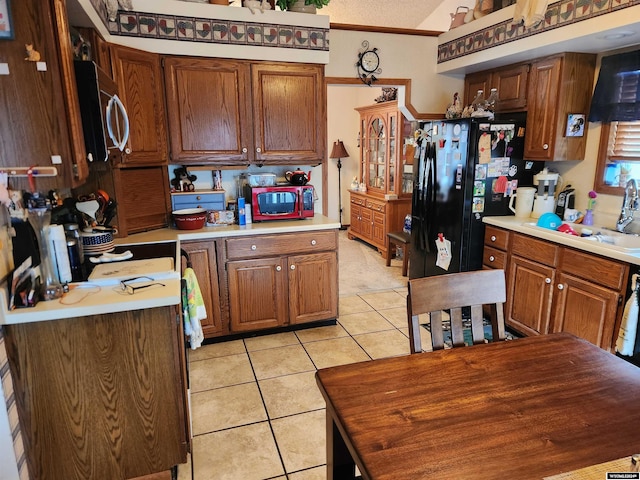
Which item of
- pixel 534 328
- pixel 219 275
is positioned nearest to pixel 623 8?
pixel 534 328

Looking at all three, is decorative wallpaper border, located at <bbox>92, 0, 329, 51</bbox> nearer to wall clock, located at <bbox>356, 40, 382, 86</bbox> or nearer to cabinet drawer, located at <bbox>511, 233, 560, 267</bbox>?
wall clock, located at <bbox>356, 40, 382, 86</bbox>

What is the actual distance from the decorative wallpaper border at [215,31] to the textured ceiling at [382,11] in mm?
2453

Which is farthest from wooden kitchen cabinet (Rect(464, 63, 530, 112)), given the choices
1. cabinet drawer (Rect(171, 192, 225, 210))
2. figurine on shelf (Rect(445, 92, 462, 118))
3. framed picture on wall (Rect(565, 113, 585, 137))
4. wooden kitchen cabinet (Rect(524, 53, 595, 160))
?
cabinet drawer (Rect(171, 192, 225, 210))

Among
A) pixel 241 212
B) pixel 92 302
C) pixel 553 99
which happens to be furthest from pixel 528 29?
pixel 92 302

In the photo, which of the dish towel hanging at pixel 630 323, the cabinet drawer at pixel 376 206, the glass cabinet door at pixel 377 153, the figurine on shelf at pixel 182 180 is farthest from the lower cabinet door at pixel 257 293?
the glass cabinet door at pixel 377 153

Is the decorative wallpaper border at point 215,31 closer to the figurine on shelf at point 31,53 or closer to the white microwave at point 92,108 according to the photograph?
the white microwave at point 92,108

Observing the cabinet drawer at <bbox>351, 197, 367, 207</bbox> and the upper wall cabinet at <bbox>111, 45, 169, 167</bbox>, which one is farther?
the cabinet drawer at <bbox>351, 197, 367, 207</bbox>

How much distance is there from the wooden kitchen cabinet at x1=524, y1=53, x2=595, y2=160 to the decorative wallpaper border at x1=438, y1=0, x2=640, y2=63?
12.4 inches

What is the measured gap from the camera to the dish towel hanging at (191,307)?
2.19 metres

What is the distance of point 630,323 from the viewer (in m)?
2.29

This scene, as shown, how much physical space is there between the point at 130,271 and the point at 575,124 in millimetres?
3286

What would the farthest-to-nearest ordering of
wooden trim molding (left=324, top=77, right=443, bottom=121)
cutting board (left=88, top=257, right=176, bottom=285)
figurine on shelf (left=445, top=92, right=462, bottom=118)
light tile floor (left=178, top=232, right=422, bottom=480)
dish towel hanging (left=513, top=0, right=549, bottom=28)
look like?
figurine on shelf (left=445, top=92, right=462, bottom=118)
wooden trim molding (left=324, top=77, right=443, bottom=121)
dish towel hanging (left=513, top=0, right=549, bottom=28)
light tile floor (left=178, top=232, right=422, bottom=480)
cutting board (left=88, top=257, right=176, bottom=285)

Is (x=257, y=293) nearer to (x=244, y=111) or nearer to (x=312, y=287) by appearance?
(x=312, y=287)

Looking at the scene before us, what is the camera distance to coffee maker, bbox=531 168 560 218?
3.38 meters
